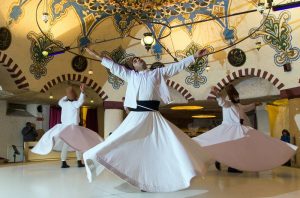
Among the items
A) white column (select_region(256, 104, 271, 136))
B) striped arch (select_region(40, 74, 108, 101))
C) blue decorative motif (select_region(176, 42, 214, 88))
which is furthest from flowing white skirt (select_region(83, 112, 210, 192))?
white column (select_region(256, 104, 271, 136))

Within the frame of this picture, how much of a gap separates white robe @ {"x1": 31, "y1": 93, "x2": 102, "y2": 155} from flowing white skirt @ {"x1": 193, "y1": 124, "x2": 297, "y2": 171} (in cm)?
237

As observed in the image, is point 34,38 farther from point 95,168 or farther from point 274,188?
point 274,188

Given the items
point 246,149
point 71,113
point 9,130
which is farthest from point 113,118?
point 246,149

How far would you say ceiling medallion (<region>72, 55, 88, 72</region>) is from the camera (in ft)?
36.4

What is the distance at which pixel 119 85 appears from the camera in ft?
39.2

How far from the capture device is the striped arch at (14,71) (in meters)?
9.49

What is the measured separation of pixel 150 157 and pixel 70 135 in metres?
3.43

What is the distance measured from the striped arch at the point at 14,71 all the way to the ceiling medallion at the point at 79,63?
166 centimetres

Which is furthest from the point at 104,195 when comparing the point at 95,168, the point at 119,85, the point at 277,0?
the point at 119,85

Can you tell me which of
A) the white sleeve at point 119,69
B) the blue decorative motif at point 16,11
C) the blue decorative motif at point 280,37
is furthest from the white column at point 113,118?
the white sleeve at point 119,69

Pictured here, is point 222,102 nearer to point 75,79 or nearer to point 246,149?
point 246,149

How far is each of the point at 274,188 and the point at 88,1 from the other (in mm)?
7713

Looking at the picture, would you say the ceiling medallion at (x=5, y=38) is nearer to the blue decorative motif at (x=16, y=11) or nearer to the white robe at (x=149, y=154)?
the blue decorative motif at (x=16, y=11)

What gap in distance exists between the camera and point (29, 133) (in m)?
12.6
